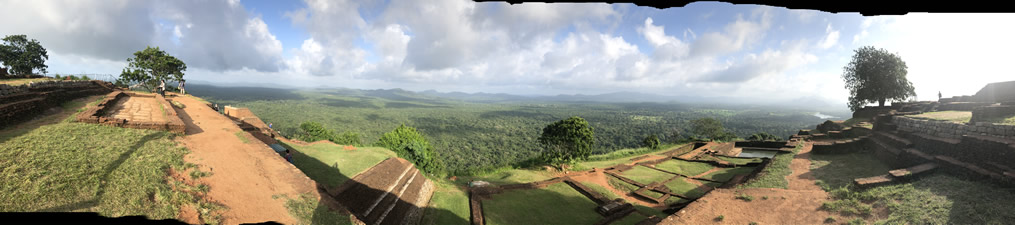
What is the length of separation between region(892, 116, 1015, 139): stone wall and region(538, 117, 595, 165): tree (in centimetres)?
1806

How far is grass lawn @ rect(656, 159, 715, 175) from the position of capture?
2792 cm

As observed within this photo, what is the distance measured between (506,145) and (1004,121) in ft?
246

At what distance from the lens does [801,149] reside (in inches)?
795

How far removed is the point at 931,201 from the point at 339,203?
60.6 feet

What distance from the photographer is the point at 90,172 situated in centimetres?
719

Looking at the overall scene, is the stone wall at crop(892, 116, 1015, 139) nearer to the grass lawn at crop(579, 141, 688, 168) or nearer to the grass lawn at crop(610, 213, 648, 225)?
the grass lawn at crop(610, 213, 648, 225)

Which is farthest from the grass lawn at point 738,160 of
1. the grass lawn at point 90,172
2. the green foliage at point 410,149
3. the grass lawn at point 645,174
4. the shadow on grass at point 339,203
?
the grass lawn at point 90,172

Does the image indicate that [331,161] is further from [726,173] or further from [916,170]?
[726,173]

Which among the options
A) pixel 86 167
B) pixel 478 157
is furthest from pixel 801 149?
pixel 478 157

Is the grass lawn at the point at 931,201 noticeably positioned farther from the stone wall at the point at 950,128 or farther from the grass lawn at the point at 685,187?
the grass lawn at the point at 685,187

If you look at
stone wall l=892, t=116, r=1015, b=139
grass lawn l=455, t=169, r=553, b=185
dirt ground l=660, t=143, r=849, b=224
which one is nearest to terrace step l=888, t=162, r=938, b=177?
stone wall l=892, t=116, r=1015, b=139

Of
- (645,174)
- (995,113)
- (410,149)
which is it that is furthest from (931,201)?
(410,149)

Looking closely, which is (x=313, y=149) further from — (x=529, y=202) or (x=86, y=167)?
(x=529, y=202)

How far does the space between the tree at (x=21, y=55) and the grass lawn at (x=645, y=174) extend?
2158 inches
